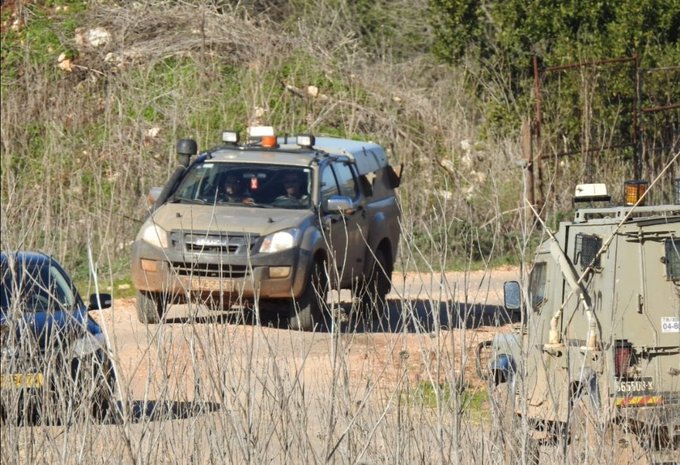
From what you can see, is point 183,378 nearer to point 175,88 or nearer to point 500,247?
point 500,247

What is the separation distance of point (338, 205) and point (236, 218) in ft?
3.05

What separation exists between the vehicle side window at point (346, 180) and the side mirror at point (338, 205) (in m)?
0.73

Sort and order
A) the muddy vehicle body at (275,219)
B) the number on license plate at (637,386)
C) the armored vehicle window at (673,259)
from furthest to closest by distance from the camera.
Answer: the muddy vehicle body at (275,219) → the armored vehicle window at (673,259) → the number on license plate at (637,386)

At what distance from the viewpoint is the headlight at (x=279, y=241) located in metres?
13.1

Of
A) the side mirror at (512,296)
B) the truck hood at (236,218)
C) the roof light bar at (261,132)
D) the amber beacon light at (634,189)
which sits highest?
the roof light bar at (261,132)

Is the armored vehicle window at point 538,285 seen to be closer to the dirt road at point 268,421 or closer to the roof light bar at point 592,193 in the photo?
the roof light bar at point 592,193

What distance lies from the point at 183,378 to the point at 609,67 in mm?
15701

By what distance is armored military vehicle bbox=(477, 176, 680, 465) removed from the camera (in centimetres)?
577

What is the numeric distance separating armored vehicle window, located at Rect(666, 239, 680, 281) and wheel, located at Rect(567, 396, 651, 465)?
180 cm

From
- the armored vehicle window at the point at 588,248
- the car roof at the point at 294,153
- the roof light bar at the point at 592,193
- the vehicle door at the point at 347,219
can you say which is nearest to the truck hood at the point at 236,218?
the vehicle door at the point at 347,219

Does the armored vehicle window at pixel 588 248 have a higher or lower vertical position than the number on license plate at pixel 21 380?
higher

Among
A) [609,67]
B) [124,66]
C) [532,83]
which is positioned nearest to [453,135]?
[532,83]

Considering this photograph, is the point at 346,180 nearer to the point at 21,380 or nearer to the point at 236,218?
the point at 236,218

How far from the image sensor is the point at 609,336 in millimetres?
6605
